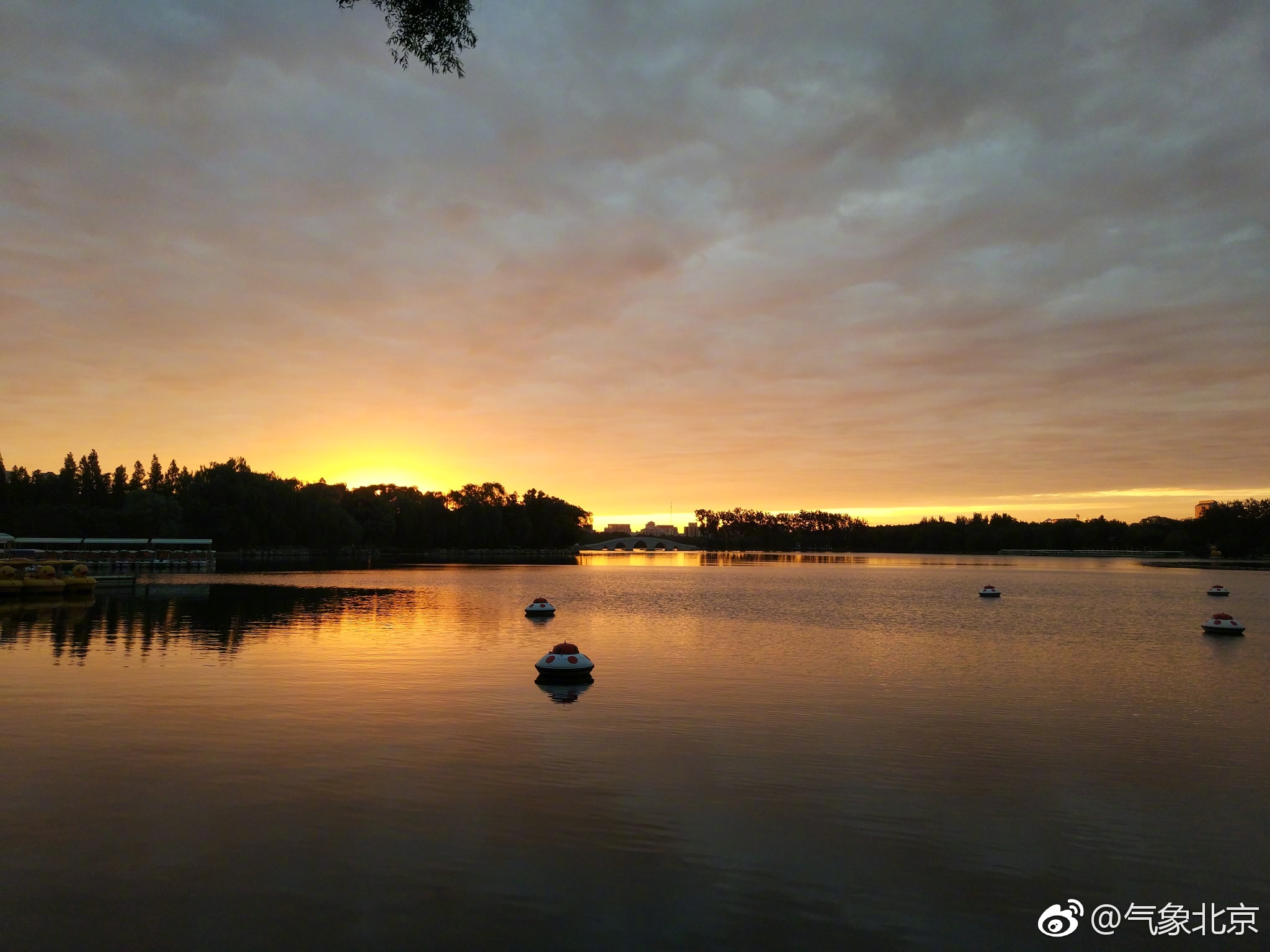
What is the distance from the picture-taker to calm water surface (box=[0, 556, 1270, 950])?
38.1 ft

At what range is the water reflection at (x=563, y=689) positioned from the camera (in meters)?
27.7

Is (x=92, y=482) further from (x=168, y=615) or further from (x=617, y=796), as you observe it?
(x=617, y=796)

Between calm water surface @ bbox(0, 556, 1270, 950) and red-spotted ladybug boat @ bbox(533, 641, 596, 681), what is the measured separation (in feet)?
5.48

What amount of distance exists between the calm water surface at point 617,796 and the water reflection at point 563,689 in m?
0.25

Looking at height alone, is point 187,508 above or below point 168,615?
above

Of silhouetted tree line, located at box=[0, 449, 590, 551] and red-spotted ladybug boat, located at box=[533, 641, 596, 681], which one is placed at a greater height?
silhouetted tree line, located at box=[0, 449, 590, 551]

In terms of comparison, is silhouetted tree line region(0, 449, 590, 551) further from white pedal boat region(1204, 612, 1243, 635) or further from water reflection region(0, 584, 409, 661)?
white pedal boat region(1204, 612, 1243, 635)

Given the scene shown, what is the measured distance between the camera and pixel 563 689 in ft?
97.0

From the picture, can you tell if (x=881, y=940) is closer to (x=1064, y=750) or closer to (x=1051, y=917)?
(x=1051, y=917)

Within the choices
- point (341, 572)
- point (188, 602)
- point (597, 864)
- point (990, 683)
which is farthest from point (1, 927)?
point (341, 572)

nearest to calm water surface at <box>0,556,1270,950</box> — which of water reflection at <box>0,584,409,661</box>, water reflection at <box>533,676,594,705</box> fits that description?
water reflection at <box>533,676,594,705</box>

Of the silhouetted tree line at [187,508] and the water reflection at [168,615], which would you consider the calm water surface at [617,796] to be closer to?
the water reflection at [168,615]

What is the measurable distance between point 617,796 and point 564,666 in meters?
13.9

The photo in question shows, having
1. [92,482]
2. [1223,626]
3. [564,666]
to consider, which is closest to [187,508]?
[92,482]
